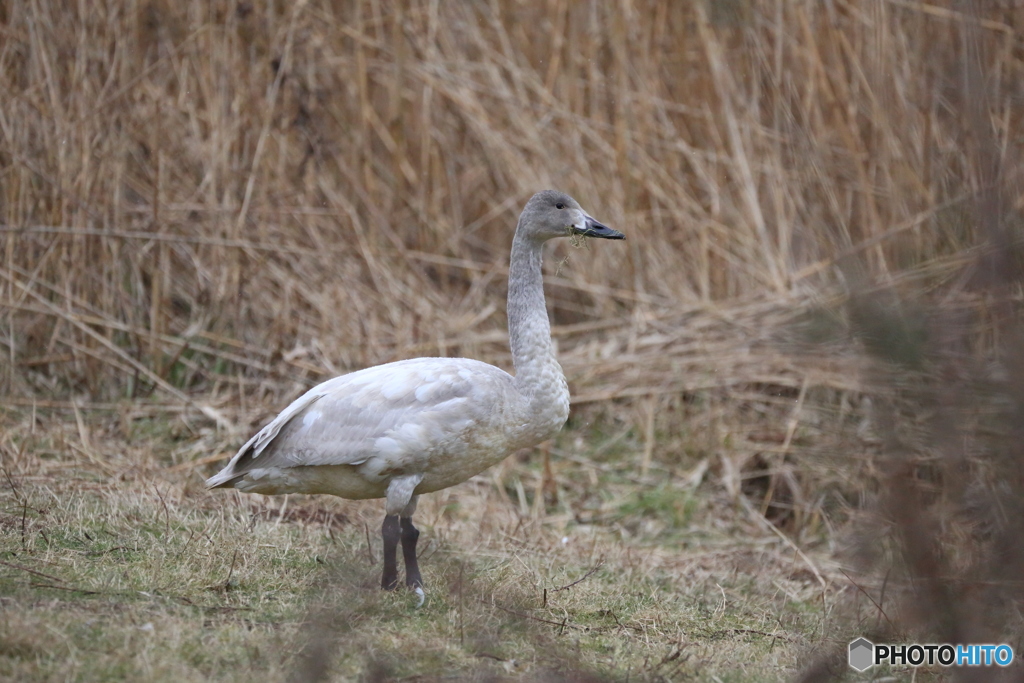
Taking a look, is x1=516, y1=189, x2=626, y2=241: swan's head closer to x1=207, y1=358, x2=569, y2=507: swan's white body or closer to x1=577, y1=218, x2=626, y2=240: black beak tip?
x1=577, y1=218, x2=626, y2=240: black beak tip

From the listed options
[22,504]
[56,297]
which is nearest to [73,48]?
[56,297]

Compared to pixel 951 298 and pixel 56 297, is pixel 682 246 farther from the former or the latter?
pixel 951 298

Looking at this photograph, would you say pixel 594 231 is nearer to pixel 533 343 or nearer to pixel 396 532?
pixel 533 343

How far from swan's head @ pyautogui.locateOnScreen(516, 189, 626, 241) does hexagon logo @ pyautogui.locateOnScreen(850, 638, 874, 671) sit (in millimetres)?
1793

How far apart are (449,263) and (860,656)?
188 inches

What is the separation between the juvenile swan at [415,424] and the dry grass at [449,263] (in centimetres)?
32

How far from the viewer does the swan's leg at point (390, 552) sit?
13.0 ft

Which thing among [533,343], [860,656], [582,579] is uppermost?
[533,343]

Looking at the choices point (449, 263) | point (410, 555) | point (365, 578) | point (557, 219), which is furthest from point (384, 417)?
point (449, 263)

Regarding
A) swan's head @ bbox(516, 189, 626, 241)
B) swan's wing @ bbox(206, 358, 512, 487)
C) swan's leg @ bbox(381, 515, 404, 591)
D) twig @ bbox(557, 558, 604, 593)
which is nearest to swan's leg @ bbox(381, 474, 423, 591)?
swan's leg @ bbox(381, 515, 404, 591)

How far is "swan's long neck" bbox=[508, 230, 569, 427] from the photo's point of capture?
411cm

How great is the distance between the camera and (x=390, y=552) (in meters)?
3.99

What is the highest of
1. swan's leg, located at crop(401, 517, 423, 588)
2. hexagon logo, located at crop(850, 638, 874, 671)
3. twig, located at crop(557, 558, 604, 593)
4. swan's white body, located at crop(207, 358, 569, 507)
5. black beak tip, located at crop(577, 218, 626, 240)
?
black beak tip, located at crop(577, 218, 626, 240)

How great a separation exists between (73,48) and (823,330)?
5804 millimetres
